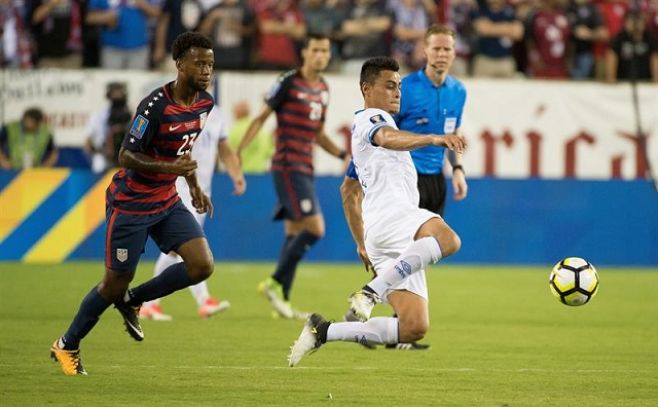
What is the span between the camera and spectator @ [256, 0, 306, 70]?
66.2 ft

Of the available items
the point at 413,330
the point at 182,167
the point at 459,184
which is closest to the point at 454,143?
the point at 413,330

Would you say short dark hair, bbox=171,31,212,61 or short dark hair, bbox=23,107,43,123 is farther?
short dark hair, bbox=23,107,43,123

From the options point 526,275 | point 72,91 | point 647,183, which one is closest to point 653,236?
point 647,183

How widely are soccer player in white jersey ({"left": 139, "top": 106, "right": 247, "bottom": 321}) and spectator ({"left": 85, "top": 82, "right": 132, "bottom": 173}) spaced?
6.56 meters

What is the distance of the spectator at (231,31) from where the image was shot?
66.0 feet

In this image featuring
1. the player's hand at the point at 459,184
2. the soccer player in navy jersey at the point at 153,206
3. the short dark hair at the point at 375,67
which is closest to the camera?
the short dark hair at the point at 375,67

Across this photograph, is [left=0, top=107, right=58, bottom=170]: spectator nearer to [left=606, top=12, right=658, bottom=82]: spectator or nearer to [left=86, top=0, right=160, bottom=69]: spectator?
[left=86, top=0, right=160, bottom=69]: spectator

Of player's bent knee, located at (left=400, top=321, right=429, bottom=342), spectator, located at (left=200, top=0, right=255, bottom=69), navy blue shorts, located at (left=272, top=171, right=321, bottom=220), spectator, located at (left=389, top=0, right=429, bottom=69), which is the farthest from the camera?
spectator, located at (left=389, top=0, right=429, bottom=69)

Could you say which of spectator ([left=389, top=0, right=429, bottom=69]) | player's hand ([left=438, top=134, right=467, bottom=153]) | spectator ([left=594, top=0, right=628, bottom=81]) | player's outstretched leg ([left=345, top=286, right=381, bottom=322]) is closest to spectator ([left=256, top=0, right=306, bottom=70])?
spectator ([left=389, top=0, right=429, bottom=69])

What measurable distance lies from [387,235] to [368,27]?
12331mm

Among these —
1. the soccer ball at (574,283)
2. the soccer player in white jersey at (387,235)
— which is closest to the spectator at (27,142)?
the soccer ball at (574,283)

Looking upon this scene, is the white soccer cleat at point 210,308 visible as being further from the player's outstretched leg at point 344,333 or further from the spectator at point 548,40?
the spectator at point 548,40

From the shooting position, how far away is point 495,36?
20.9 meters

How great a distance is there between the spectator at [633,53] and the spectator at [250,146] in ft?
19.7
